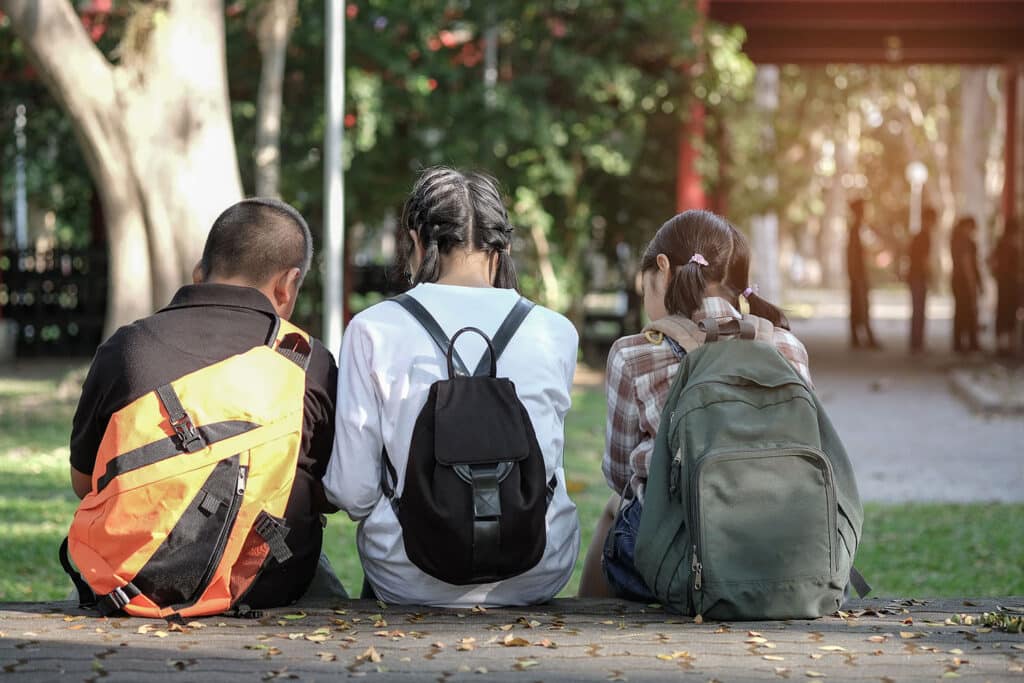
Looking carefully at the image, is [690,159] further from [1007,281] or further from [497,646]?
[497,646]

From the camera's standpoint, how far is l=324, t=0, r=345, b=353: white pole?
1182 centimetres

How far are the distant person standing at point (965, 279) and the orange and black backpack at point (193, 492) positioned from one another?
18423mm

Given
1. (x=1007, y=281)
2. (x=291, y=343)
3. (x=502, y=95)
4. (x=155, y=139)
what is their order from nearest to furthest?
(x=291, y=343) → (x=155, y=139) → (x=502, y=95) → (x=1007, y=281)

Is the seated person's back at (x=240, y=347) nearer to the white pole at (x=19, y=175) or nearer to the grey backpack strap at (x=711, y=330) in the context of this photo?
the grey backpack strap at (x=711, y=330)

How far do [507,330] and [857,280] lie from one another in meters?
18.5

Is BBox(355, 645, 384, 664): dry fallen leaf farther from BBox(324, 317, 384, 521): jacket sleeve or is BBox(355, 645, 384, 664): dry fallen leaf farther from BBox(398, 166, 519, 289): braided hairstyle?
BBox(398, 166, 519, 289): braided hairstyle

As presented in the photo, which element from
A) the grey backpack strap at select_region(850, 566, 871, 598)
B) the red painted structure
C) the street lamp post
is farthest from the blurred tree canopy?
the street lamp post

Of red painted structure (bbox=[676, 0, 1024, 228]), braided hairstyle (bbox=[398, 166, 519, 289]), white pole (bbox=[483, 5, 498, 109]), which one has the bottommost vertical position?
braided hairstyle (bbox=[398, 166, 519, 289])

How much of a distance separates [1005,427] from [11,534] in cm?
866

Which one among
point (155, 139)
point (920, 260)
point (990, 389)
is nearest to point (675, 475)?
point (155, 139)

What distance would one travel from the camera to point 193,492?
3.70 m

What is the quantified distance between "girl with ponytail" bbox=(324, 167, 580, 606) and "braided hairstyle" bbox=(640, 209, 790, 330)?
371 mm

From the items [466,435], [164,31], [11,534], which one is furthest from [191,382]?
[164,31]

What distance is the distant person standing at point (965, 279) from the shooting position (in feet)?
69.1
